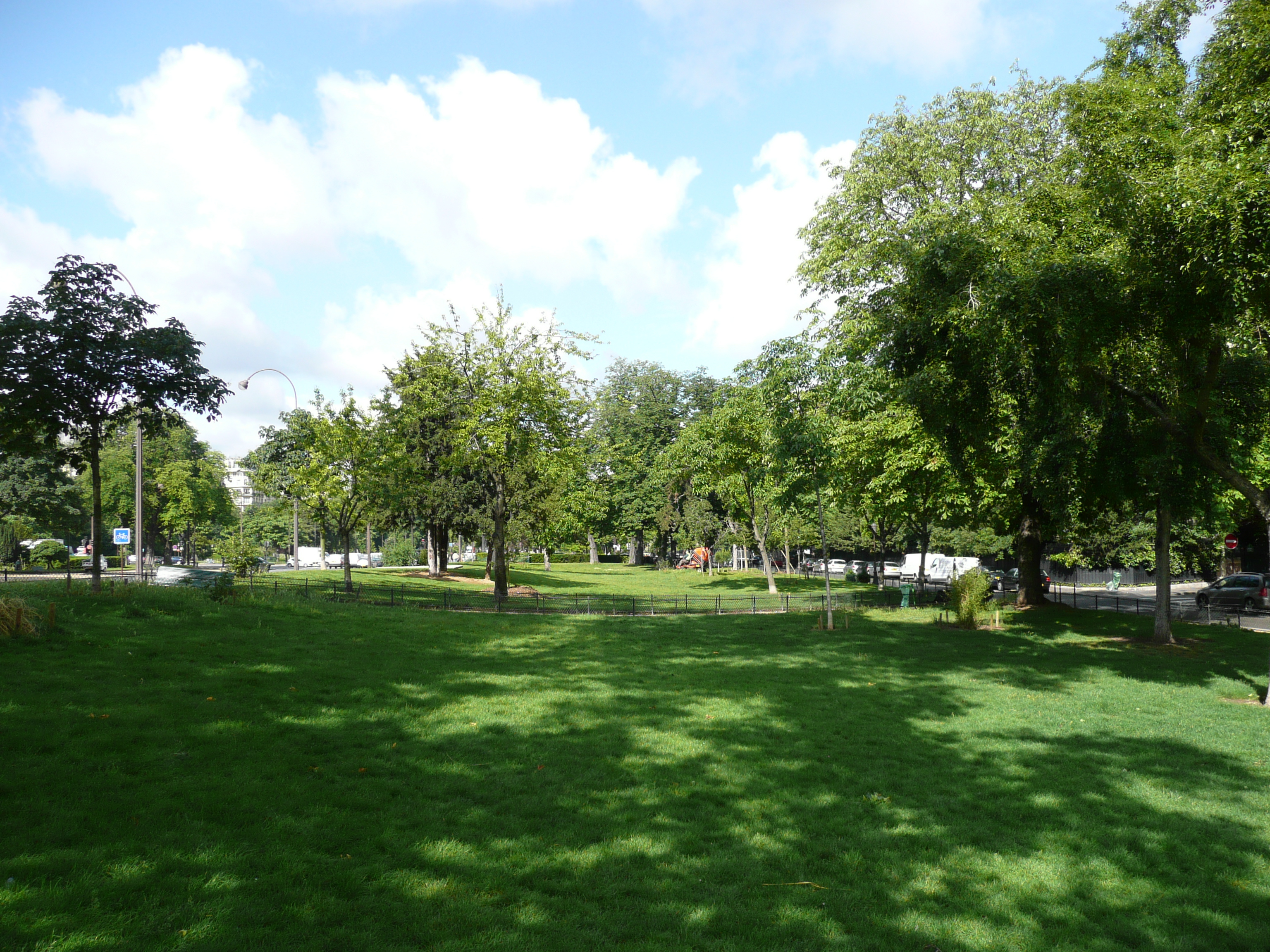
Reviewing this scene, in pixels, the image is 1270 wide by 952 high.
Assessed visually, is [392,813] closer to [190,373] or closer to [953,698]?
[953,698]

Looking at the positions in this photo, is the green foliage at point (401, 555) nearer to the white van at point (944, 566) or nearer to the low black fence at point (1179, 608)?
the white van at point (944, 566)

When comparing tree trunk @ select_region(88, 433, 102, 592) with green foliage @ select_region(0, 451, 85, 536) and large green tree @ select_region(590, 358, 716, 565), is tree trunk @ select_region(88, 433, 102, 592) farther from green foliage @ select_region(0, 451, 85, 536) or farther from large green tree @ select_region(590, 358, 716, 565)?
large green tree @ select_region(590, 358, 716, 565)

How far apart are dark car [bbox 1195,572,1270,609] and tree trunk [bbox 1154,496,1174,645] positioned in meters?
15.0

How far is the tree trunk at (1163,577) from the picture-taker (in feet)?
61.0

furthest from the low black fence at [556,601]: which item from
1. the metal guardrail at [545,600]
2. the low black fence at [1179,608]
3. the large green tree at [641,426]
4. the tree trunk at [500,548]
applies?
the large green tree at [641,426]

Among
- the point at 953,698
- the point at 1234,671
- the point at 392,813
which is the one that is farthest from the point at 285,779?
the point at 1234,671

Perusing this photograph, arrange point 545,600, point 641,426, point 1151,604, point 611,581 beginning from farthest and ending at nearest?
1. point 641,426
2. point 611,581
3. point 1151,604
4. point 545,600

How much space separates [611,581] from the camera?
54094 millimetres

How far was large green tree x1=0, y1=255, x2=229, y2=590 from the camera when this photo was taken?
46.4 feet

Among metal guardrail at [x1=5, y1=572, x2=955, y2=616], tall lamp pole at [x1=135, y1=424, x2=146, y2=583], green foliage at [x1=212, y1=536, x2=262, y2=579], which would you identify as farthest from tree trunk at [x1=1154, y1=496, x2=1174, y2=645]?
green foliage at [x1=212, y1=536, x2=262, y2=579]

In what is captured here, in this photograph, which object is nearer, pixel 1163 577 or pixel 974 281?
pixel 974 281

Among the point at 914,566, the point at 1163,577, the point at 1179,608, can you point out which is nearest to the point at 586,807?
the point at 1163,577

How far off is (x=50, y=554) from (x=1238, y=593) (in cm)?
5975

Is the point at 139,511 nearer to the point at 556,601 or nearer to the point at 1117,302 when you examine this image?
the point at 556,601
